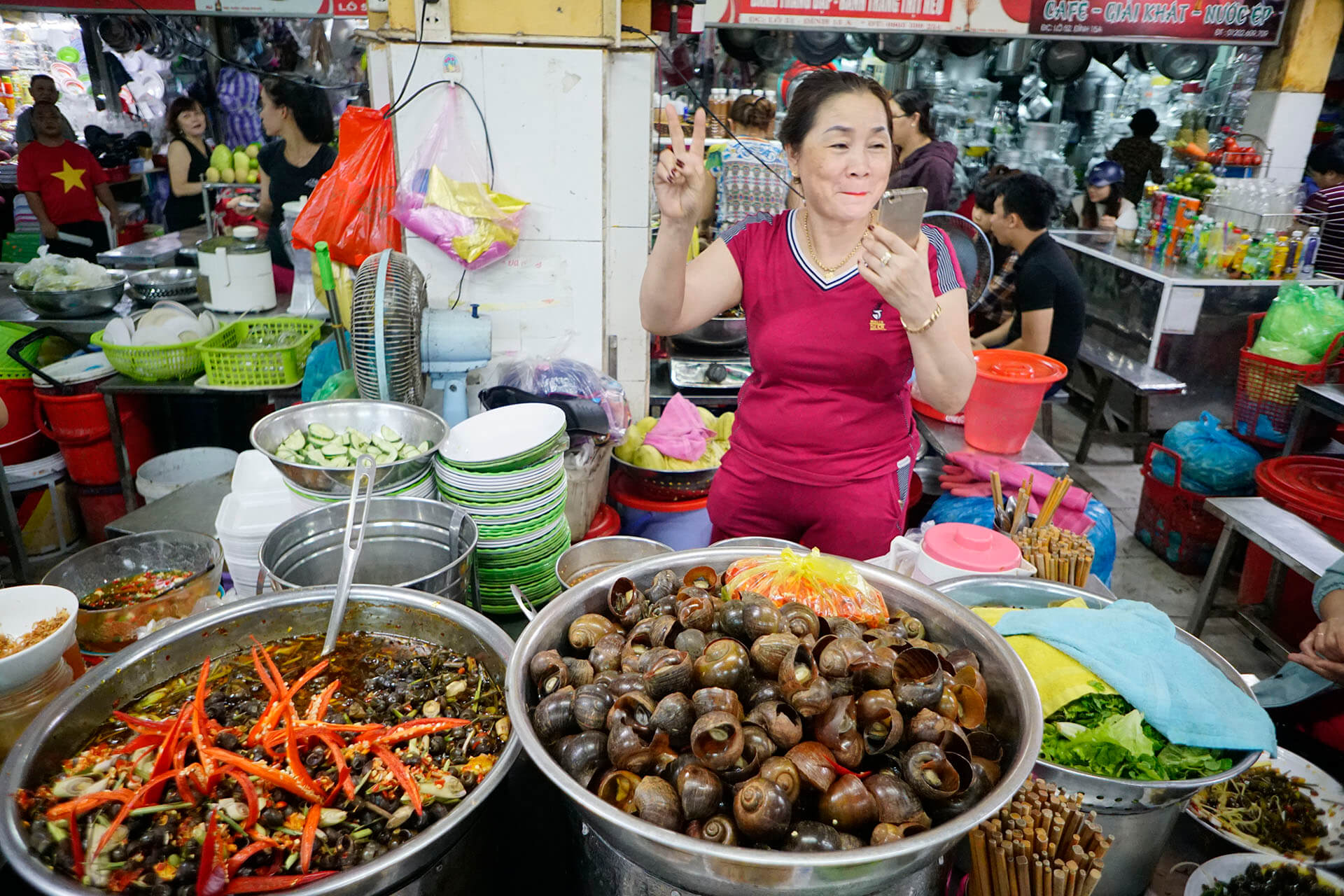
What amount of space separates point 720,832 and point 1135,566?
448cm

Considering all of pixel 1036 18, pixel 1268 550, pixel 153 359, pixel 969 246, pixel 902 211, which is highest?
pixel 1036 18

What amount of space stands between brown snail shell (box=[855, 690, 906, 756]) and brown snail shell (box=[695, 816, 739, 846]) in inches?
8.8

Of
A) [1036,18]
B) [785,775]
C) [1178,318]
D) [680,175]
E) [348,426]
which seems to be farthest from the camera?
[1036,18]

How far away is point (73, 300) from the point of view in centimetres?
438

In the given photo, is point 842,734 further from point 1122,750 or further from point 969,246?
point 969,246

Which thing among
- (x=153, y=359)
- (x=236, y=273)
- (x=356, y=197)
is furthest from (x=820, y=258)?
(x=236, y=273)

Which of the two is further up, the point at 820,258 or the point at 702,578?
the point at 820,258

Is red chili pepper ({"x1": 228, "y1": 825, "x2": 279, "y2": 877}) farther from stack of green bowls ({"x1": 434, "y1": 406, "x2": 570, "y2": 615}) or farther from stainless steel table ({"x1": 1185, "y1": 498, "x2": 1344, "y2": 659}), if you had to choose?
stainless steel table ({"x1": 1185, "y1": 498, "x2": 1344, "y2": 659})

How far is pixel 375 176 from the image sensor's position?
3.18 meters

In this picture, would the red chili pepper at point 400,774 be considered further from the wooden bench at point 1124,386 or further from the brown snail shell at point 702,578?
the wooden bench at point 1124,386

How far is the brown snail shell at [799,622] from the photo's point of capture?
4.17ft

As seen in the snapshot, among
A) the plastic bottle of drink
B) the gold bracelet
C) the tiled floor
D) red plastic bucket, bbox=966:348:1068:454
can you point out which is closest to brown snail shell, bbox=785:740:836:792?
the gold bracelet

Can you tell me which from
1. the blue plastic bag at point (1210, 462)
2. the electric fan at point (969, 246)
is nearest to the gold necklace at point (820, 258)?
the electric fan at point (969, 246)

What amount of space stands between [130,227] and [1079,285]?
8.67 meters
